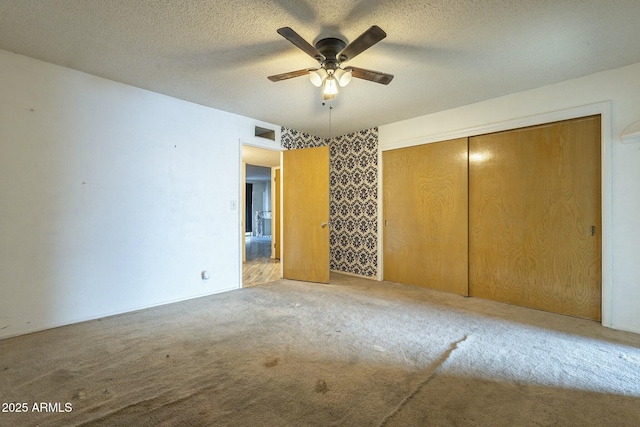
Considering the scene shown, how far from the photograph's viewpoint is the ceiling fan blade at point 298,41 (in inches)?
66.9

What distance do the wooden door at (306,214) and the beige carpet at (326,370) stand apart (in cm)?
134

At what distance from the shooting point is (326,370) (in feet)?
6.13

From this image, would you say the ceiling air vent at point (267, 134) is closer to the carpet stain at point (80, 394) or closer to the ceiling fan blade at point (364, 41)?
the ceiling fan blade at point (364, 41)

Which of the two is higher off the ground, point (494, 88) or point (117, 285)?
point (494, 88)

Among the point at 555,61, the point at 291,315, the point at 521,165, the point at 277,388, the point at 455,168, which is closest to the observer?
the point at 277,388

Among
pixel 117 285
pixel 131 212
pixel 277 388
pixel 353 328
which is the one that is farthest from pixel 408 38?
pixel 117 285

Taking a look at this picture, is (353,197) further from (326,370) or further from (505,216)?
(326,370)

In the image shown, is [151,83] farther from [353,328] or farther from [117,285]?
[353,328]

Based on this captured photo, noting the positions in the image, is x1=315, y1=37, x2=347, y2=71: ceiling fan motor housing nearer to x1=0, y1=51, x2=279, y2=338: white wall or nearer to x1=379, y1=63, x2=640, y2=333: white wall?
x1=0, y1=51, x2=279, y2=338: white wall

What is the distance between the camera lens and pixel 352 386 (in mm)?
1695

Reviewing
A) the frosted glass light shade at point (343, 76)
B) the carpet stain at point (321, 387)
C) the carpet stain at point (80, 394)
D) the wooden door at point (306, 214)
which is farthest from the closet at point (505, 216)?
the carpet stain at point (80, 394)

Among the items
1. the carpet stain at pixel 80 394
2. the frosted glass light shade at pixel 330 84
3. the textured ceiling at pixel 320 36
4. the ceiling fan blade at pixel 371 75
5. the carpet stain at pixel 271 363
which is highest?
the textured ceiling at pixel 320 36

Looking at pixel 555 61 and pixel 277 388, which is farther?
pixel 555 61

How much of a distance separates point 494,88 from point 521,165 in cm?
92
